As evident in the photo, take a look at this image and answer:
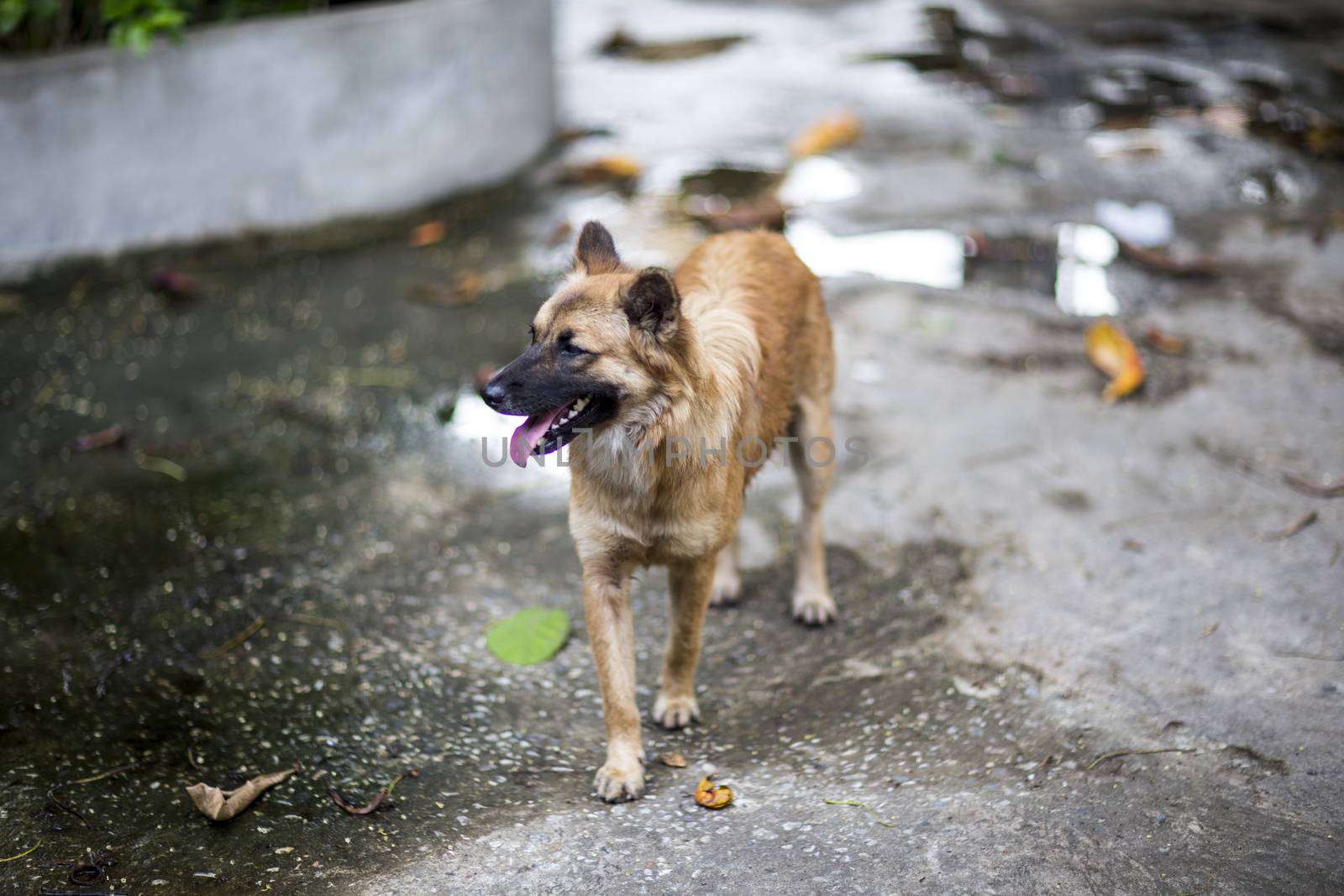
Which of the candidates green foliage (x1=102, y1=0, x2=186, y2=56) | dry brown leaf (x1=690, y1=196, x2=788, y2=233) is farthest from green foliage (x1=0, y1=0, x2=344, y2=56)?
dry brown leaf (x1=690, y1=196, x2=788, y2=233)

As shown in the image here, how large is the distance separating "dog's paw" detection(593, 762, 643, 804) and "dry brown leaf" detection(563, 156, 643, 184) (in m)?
5.69

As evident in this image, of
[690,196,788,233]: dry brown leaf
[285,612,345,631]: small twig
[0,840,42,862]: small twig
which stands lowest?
[285,612,345,631]: small twig

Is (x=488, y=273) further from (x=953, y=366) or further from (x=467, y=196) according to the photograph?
(x=953, y=366)

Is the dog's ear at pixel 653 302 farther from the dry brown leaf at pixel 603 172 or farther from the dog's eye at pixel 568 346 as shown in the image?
the dry brown leaf at pixel 603 172

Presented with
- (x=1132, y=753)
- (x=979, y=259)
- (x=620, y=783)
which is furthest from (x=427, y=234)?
(x=1132, y=753)

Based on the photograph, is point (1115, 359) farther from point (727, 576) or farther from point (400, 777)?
point (400, 777)

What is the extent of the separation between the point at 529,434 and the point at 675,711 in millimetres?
1181

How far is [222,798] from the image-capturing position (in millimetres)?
3486

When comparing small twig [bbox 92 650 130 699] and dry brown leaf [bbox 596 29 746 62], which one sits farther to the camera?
dry brown leaf [bbox 596 29 746 62]

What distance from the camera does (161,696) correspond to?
410 centimetres

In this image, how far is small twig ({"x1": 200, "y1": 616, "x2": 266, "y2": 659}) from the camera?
14.2ft

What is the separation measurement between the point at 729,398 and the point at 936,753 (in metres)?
1.33

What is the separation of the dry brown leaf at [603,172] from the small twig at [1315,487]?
507 cm

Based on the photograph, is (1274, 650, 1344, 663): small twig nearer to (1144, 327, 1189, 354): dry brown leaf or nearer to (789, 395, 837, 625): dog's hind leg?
(789, 395, 837, 625): dog's hind leg
